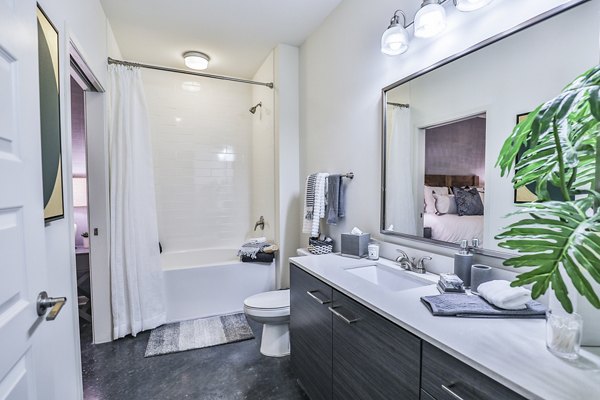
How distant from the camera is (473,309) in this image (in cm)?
96

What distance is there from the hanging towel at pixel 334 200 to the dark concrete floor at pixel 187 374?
112 cm

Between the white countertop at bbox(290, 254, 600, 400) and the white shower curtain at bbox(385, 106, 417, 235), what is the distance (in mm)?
620

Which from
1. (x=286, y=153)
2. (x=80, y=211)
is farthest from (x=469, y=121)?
(x=80, y=211)

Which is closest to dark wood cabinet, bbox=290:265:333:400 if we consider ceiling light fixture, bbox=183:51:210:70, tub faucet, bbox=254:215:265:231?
tub faucet, bbox=254:215:265:231

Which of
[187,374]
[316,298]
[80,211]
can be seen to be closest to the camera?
[316,298]

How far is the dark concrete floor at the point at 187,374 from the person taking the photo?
70.4 inches

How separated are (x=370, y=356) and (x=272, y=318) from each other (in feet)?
3.69

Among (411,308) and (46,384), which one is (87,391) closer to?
(46,384)

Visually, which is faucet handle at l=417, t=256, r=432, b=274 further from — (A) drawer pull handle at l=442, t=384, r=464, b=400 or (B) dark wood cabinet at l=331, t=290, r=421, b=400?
(A) drawer pull handle at l=442, t=384, r=464, b=400

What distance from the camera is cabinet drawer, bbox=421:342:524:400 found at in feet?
2.21

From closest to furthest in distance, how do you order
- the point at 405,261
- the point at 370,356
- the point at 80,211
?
the point at 370,356 → the point at 405,261 → the point at 80,211

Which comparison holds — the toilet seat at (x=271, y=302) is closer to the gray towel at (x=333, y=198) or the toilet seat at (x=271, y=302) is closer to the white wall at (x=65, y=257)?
the gray towel at (x=333, y=198)

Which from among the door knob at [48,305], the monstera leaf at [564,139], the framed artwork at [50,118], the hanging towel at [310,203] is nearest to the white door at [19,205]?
the door knob at [48,305]

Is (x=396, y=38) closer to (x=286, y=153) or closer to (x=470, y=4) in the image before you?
(x=470, y=4)
